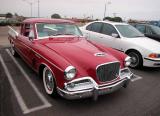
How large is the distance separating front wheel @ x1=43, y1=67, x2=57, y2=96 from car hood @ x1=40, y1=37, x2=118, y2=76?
52 cm

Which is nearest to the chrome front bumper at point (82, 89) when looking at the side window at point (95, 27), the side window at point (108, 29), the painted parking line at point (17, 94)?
the painted parking line at point (17, 94)

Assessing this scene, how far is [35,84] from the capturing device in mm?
5125

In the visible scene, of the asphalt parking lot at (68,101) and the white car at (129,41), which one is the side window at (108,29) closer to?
the white car at (129,41)

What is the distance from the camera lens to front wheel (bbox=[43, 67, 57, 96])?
413cm

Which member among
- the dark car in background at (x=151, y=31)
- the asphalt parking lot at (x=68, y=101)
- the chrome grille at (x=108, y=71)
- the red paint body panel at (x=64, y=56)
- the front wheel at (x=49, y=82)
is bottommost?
the asphalt parking lot at (x=68, y=101)

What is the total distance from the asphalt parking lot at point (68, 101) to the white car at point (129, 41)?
0.94 m

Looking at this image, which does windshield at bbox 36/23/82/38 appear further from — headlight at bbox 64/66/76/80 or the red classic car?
headlight at bbox 64/66/76/80

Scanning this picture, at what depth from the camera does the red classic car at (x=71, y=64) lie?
3.67 metres

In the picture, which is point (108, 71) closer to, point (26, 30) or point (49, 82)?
point (49, 82)

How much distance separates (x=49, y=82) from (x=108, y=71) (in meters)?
1.40

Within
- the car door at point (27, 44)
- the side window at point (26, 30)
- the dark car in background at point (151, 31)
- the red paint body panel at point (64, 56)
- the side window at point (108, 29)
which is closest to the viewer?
the red paint body panel at point (64, 56)

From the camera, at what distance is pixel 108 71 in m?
3.98

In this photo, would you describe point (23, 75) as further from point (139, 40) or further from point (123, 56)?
point (139, 40)

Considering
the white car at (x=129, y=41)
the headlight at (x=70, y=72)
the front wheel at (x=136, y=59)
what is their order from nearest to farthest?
the headlight at (x=70, y=72)
the white car at (x=129, y=41)
the front wheel at (x=136, y=59)
